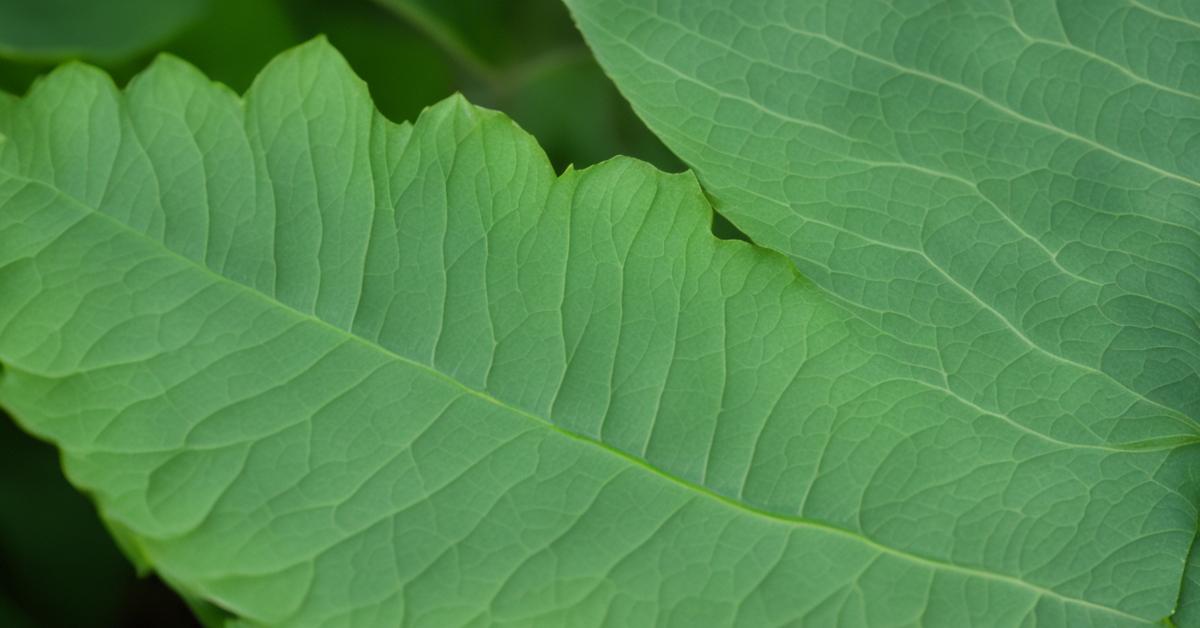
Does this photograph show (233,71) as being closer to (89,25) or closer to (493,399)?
(89,25)

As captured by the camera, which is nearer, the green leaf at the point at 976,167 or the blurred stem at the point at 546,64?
the green leaf at the point at 976,167

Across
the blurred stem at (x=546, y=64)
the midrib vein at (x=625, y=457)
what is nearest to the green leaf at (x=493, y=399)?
the midrib vein at (x=625, y=457)

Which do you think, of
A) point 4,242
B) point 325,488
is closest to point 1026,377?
point 325,488

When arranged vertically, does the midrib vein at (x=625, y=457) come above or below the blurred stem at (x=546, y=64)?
above

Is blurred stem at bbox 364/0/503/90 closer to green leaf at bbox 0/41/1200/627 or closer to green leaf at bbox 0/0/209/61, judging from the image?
green leaf at bbox 0/0/209/61

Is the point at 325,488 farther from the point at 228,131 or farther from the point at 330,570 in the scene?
the point at 228,131

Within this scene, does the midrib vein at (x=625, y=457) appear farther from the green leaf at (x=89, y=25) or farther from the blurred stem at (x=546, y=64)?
the blurred stem at (x=546, y=64)
